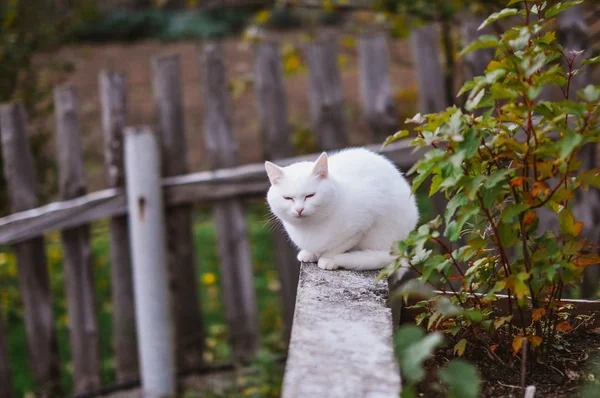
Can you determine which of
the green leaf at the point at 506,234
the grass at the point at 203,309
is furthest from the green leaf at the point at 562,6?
the grass at the point at 203,309

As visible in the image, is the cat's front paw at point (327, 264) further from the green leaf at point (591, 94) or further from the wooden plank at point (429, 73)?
the wooden plank at point (429, 73)

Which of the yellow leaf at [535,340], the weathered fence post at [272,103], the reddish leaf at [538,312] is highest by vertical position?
the weathered fence post at [272,103]

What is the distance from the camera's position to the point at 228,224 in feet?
11.8

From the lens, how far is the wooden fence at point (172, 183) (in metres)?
3.42

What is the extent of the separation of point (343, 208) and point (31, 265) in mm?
1872

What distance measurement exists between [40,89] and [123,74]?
5.23ft

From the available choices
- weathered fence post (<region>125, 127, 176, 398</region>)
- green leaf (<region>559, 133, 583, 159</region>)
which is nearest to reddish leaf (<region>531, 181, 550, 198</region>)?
green leaf (<region>559, 133, 583, 159</region>)

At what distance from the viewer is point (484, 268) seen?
186 centimetres

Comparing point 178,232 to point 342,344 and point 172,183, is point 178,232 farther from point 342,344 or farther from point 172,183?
point 342,344

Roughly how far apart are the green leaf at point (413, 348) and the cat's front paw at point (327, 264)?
0.95 m

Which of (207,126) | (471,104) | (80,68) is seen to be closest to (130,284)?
(207,126)

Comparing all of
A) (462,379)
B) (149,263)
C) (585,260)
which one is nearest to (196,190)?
(149,263)

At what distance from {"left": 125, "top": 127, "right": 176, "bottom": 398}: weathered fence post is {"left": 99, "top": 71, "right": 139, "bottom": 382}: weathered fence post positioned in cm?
12

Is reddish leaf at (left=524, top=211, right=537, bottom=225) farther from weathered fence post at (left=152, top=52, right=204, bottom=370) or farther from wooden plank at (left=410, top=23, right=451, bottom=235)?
weathered fence post at (left=152, top=52, right=204, bottom=370)
